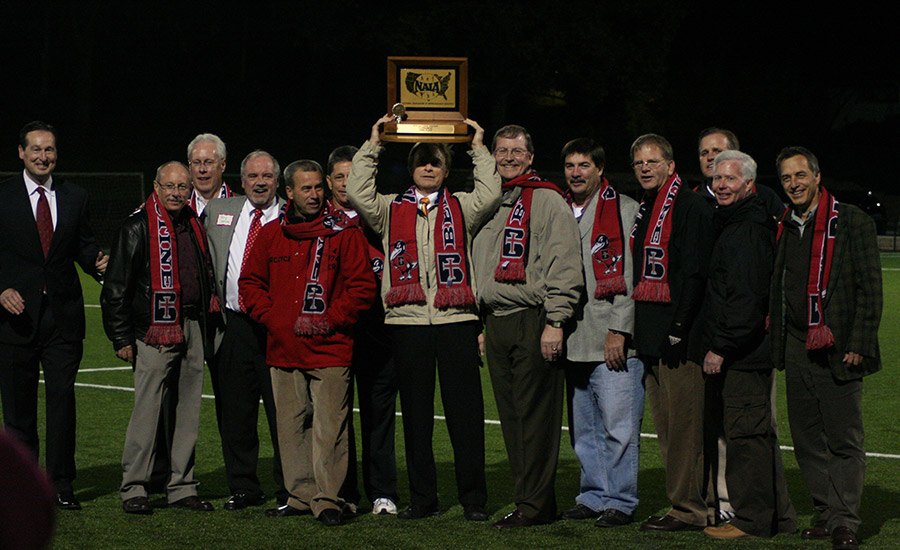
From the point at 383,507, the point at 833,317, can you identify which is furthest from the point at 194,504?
the point at 833,317

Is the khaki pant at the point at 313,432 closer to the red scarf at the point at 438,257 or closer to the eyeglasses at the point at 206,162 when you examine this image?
the red scarf at the point at 438,257

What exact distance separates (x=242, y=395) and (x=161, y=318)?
0.66m

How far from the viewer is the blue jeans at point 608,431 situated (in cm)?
686

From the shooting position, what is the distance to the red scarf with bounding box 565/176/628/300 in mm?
6824

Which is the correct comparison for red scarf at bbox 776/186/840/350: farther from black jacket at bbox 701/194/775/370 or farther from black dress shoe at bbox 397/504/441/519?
black dress shoe at bbox 397/504/441/519

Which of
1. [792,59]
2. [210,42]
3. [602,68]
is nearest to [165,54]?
[210,42]

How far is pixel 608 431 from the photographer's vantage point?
6.88 meters

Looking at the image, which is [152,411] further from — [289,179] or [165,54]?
[165,54]

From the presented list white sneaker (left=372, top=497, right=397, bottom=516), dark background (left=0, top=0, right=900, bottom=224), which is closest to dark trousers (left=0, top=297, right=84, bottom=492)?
white sneaker (left=372, top=497, right=397, bottom=516)

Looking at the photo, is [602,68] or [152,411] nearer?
[152,411]

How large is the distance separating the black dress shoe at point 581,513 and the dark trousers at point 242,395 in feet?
5.08

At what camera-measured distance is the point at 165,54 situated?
189ft

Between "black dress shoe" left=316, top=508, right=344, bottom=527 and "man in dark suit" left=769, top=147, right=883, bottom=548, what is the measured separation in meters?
2.31

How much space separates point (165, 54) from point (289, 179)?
52.6 metres
